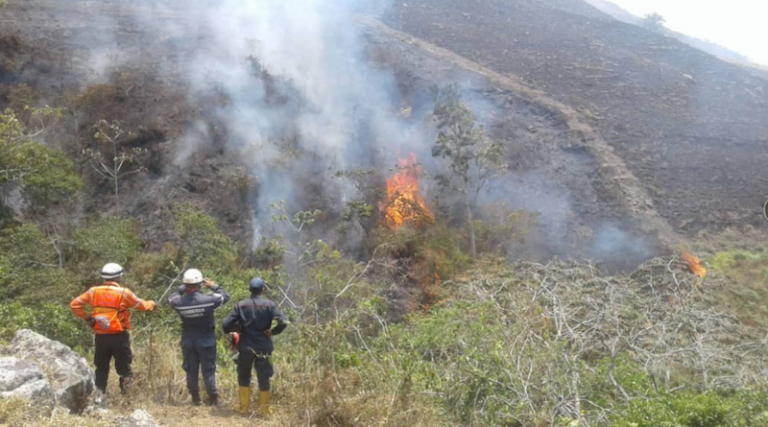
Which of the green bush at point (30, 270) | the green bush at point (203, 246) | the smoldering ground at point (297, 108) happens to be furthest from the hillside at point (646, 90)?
the green bush at point (30, 270)

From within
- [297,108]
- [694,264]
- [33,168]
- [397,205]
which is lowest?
[397,205]

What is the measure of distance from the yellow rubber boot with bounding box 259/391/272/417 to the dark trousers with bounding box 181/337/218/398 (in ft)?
1.92

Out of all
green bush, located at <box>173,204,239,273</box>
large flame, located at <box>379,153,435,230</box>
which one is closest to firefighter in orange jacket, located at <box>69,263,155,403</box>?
green bush, located at <box>173,204,239,273</box>

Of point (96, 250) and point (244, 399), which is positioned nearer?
point (244, 399)

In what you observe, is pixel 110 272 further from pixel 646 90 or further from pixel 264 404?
pixel 646 90

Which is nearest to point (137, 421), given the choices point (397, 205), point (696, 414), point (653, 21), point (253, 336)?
point (253, 336)

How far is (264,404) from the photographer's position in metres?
5.39

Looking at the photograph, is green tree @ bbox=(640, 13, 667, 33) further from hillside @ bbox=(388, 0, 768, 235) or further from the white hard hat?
the white hard hat

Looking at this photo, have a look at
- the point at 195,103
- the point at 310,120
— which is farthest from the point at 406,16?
the point at 195,103

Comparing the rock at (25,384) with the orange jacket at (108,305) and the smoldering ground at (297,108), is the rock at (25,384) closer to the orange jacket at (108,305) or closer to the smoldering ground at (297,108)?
the orange jacket at (108,305)

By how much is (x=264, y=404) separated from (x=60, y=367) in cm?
187

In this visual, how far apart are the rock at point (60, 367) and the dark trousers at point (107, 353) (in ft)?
0.37

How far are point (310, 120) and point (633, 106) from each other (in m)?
16.5

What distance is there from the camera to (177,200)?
21.3 m
